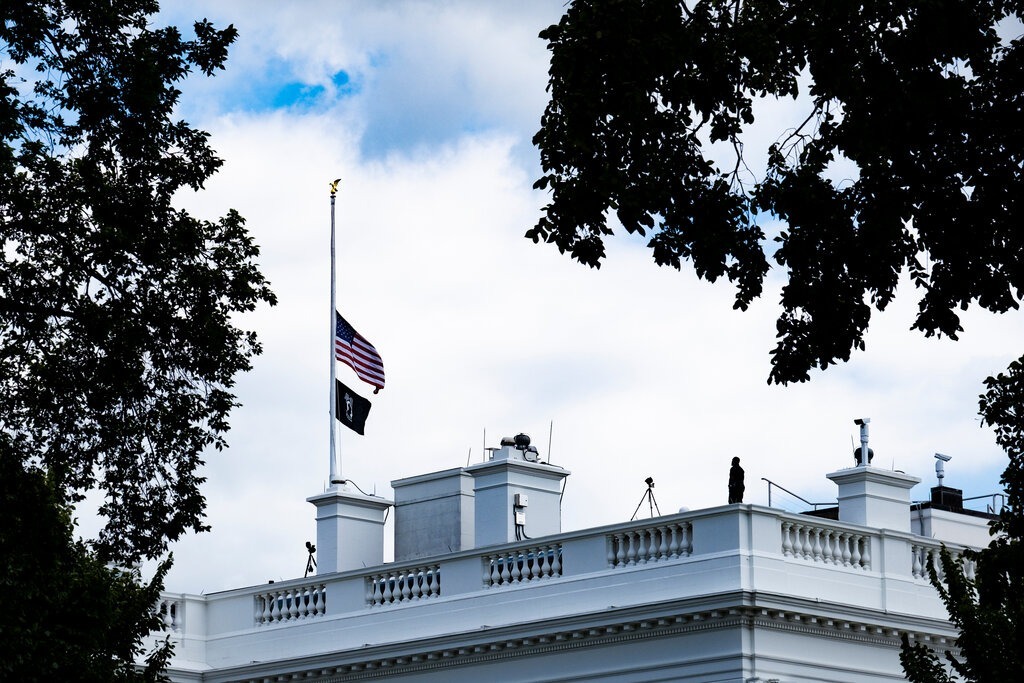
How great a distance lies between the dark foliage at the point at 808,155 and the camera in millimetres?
21234

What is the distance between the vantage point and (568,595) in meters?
34.8

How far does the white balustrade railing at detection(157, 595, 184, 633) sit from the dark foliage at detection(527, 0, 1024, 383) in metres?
19.3

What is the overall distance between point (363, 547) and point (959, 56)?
21052 mm

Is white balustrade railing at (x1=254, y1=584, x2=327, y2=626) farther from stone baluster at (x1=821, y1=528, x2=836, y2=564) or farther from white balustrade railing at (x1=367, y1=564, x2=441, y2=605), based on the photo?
stone baluster at (x1=821, y1=528, x2=836, y2=564)

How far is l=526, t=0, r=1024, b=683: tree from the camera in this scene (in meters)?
21.2

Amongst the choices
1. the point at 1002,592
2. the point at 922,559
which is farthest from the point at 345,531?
the point at 1002,592

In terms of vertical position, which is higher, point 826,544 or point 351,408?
point 351,408

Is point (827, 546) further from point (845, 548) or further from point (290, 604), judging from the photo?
point (290, 604)

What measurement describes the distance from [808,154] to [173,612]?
69.9 ft

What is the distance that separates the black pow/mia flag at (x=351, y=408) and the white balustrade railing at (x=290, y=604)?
5644 mm

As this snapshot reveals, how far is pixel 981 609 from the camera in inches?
1054

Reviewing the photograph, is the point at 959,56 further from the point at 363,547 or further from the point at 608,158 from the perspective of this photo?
the point at 363,547

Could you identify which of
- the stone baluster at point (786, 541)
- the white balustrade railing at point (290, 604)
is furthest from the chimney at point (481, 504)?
the stone baluster at point (786, 541)

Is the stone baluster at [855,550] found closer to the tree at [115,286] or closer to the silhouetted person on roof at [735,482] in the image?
the silhouetted person on roof at [735,482]
